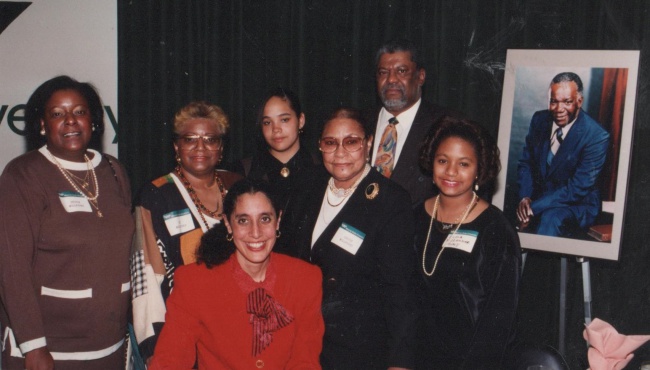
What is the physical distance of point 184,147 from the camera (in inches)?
115

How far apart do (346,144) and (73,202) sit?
1272mm

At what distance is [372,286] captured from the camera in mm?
2555

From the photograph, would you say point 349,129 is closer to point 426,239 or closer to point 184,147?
point 426,239

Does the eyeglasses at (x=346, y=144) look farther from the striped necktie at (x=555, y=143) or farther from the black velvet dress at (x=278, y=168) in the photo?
the striped necktie at (x=555, y=143)

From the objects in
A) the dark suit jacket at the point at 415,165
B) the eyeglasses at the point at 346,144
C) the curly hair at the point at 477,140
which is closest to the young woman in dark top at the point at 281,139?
the dark suit jacket at the point at 415,165

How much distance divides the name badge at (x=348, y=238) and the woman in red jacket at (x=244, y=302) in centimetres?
16

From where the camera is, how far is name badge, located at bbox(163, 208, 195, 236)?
2.80m

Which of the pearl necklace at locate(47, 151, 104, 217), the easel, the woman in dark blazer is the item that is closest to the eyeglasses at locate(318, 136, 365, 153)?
the woman in dark blazer

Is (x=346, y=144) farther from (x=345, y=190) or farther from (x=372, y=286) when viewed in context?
(x=372, y=286)

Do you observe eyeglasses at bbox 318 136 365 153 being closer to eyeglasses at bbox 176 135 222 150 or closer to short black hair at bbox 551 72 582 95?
eyeglasses at bbox 176 135 222 150

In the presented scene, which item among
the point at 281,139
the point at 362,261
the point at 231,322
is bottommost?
the point at 231,322

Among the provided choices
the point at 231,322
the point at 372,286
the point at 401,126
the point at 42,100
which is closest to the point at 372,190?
the point at 372,286

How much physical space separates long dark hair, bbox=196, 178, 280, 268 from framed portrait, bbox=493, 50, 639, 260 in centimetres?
194

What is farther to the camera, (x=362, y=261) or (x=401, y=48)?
(x=401, y=48)
